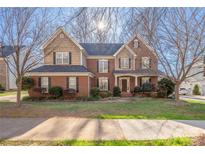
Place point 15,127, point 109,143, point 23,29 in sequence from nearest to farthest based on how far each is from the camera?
point 109,143 < point 15,127 < point 23,29

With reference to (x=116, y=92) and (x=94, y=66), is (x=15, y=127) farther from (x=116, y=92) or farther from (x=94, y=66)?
(x=94, y=66)

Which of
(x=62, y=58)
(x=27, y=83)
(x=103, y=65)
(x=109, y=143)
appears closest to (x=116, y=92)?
(x=103, y=65)

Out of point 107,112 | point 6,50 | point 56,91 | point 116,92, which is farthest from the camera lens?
point 116,92

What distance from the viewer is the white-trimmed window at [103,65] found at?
22.1 m

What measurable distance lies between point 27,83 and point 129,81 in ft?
35.3

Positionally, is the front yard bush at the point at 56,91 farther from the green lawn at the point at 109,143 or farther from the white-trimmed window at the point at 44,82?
the green lawn at the point at 109,143

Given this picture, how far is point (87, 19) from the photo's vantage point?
20.1ft

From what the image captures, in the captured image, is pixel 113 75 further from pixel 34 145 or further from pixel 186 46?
pixel 34 145

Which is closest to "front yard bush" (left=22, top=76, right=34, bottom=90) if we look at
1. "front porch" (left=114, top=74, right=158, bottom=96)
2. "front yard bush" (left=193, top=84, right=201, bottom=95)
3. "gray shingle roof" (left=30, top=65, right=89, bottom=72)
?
"gray shingle roof" (left=30, top=65, right=89, bottom=72)

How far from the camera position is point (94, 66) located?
22109mm

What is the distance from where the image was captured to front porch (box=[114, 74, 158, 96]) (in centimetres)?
2166

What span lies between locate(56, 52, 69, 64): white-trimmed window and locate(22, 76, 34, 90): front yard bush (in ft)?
10.4

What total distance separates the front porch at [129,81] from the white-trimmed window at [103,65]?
1.48m

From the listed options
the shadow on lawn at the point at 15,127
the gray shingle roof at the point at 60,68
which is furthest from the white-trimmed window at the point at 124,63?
the shadow on lawn at the point at 15,127
